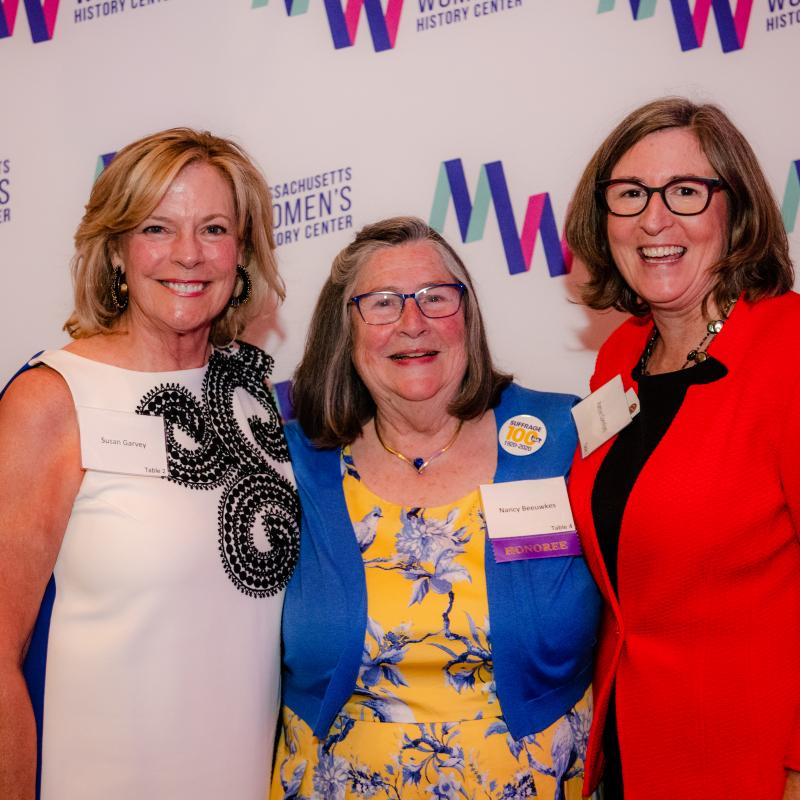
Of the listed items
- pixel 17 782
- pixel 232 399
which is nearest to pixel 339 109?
pixel 232 399

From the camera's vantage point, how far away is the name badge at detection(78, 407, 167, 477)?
6.61ft

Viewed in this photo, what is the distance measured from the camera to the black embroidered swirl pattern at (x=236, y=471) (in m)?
2.14

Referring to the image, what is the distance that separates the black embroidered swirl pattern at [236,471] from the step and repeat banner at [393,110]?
813 millimetres

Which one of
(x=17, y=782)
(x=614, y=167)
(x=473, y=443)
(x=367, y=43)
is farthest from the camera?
(x=367, y=43)

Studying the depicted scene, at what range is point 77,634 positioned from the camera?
6.57 feet

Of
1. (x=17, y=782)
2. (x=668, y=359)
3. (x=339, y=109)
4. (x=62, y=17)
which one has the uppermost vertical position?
(x=62, y=17)

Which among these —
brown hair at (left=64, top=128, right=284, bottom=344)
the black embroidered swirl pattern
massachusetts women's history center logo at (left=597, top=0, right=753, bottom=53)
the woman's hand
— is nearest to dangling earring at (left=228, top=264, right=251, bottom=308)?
brown hair at (left=64, top=128, right=284, bottom=344)

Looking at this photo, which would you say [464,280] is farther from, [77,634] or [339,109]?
[77,634]

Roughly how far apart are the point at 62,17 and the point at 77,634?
2168 millimetres

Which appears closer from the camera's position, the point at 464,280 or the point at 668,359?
the point at 668,359

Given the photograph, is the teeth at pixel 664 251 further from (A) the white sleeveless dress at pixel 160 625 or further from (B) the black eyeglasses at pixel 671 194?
(A) the white sleeveless dress at pixel 160 625

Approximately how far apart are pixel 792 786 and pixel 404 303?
134 centimetres

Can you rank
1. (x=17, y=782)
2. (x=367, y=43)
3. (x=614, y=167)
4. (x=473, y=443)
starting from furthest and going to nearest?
(x=367, y=43) → (x=473, y=443) → (x=614, y=167) → (x=17, y=782)

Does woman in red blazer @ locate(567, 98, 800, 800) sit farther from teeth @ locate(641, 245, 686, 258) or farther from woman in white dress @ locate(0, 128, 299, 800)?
woman in white dress @ locate(0, 128, 299, 800)
